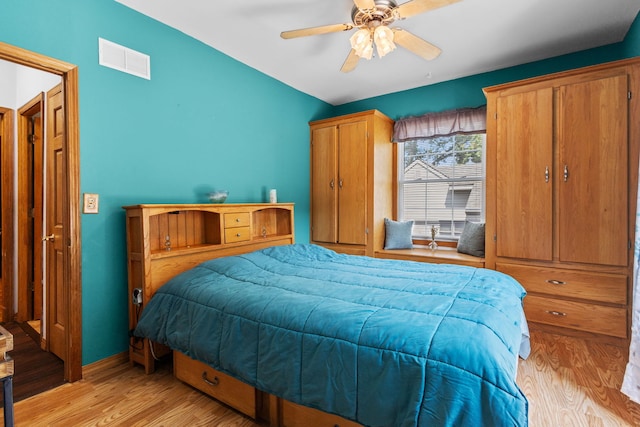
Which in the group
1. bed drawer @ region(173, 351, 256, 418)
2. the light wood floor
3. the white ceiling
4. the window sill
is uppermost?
the white ceiling

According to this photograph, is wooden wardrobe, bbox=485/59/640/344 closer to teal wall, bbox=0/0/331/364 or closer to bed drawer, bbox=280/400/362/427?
bed drawer, bbox=280/400/362/427

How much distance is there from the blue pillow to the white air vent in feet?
9.31

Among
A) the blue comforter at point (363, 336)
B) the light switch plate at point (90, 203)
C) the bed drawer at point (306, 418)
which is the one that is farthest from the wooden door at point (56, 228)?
the bed drawer at point (306, 418)

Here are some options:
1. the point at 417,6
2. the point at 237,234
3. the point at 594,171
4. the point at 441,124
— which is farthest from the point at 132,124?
the point at 594,171

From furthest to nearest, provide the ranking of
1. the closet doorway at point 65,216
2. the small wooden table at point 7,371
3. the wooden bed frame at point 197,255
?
the closet doorway at point 65,216 < the wooden bed frame at point 197,255 < the small wooden table at point 7,371

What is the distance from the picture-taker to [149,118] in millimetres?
2389

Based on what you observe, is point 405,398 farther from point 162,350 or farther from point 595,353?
point 595,353

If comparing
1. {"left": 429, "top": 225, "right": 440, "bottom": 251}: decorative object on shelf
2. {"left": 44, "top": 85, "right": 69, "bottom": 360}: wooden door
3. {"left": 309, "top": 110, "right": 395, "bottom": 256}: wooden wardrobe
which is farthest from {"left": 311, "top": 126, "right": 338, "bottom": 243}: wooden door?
{"left": 44, "top": 85, "right": 69, "bottom": 360}: wooden door

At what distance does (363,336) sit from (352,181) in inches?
105

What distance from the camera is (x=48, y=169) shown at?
238 cm

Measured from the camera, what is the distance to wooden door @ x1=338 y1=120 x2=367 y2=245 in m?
3.69

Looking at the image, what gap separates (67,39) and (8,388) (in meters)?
2.00

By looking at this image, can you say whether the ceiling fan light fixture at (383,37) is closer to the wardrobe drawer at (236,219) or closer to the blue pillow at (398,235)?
the wardrobe drawer at (236,219)

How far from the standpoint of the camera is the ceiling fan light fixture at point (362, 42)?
77.4 inches
